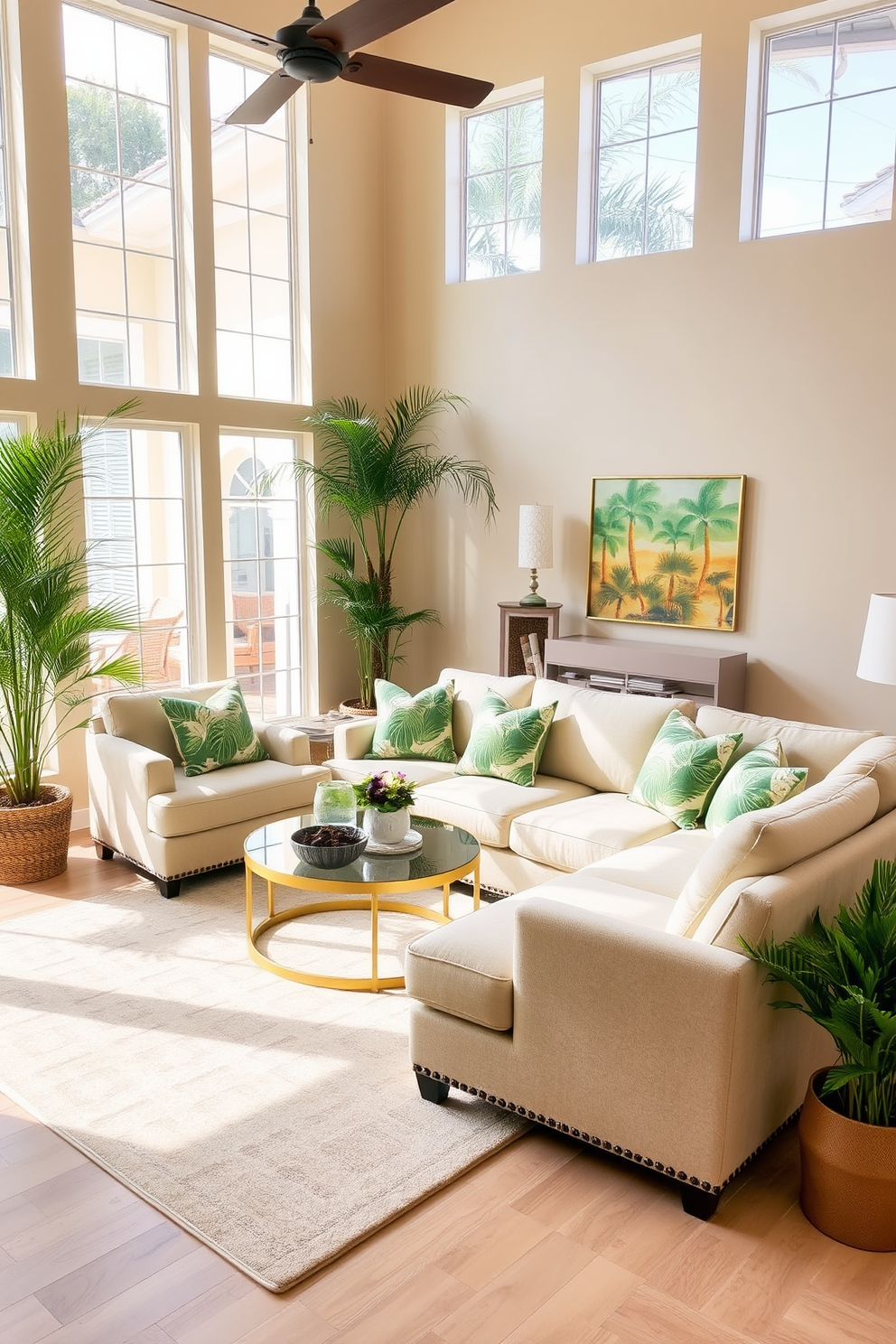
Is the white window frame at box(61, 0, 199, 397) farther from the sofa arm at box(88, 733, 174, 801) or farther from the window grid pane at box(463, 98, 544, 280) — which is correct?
the sofa arm at box(88, 733, 174, 801)

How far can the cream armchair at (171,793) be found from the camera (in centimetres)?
472

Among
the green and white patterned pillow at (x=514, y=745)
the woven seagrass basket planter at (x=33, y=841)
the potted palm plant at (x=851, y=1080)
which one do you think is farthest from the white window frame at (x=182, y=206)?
the potted palm plant at (x=851, y=1080)

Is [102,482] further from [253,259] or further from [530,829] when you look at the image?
[530,829]

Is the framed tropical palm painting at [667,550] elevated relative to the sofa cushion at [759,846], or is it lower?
elevated

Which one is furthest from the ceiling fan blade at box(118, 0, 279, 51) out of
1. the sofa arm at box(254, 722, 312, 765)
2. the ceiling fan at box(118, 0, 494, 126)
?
the sofa arm at box(254, 722, 312, 765)

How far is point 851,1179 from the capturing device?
254cm

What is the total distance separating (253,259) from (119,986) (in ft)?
15.0

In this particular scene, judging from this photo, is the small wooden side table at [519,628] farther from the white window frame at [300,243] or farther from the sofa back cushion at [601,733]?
the white window frame at [300,243]

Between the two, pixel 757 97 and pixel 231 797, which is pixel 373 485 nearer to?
pixel 231 797

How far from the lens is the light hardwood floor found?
2.30 meters

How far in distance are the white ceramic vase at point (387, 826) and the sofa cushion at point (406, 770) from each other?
0.93m

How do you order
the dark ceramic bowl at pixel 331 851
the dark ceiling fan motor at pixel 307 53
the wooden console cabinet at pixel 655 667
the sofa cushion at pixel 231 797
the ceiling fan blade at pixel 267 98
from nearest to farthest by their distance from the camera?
the dark ceiling fan motor at pixel 307 53 → the ceiling fan blade at pixel 267 98 → the dark ceramic bowl at pixel 331 851 → the sofa cushion at pixel 231 797 → the wooden console cabinet at pixel 655 667

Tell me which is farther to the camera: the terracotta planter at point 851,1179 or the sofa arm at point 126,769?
the sofa arm at point 126,769

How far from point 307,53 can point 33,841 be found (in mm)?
3496
